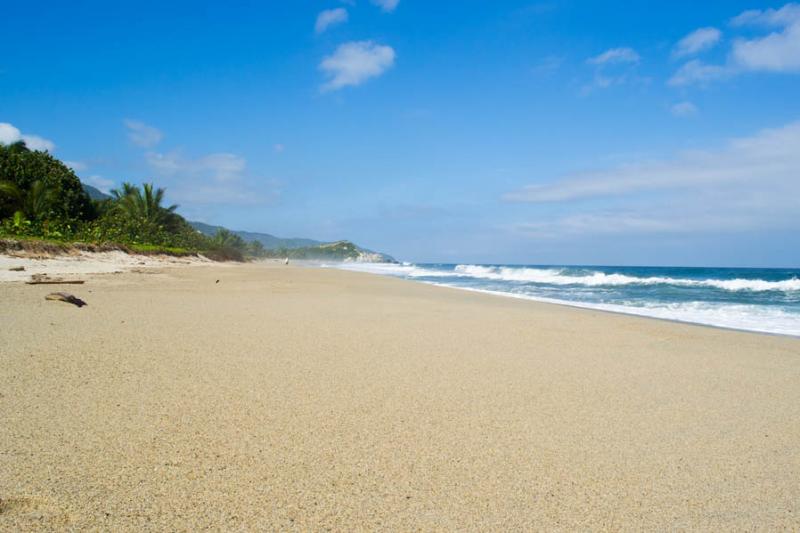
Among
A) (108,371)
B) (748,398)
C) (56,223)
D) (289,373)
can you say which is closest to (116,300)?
(108,371)

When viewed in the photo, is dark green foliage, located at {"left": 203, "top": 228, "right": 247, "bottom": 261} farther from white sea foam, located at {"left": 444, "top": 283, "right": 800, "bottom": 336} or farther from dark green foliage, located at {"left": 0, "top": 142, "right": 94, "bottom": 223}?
white sea foam, located at {"left": 444, "top": 283, "right": 800, "bottom": 336}

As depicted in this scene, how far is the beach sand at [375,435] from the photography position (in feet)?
6.03

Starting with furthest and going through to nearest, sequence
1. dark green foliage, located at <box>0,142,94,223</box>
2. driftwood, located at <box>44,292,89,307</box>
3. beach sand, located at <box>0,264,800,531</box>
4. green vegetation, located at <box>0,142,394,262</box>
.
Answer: dark green foliage, located at <box>0,142,94,223</box>
green vegetation, located at <box>0,142,394,262</box>
driftwood, located at <box>44,292,89,307</box>
beach sand, located at <box>0,264,800,531</box>

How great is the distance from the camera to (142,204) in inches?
1310

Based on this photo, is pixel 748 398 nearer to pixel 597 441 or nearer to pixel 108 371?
pixel 597 441

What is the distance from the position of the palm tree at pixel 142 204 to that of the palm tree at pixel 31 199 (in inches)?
→ 349

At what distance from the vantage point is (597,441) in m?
2.63

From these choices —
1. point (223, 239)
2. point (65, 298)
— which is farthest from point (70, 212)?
point (223, 239)

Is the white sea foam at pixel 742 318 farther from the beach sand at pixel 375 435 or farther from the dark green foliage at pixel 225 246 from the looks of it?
the dark green foliage at pixel 225 246

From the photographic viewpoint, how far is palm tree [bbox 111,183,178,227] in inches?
1282

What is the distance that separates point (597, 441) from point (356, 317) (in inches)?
196

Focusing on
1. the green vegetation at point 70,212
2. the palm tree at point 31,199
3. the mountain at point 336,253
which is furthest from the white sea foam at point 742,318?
the mountain at point 336,253

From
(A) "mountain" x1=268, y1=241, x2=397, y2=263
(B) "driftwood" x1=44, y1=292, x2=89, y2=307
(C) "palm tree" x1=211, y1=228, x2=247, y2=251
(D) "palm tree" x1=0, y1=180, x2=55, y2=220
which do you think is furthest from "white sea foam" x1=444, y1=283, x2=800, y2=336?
(A) "mountain" x1=268, y1=241, x2=397, y2=263

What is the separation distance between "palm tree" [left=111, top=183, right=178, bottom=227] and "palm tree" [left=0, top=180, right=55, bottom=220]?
29.1 ft
